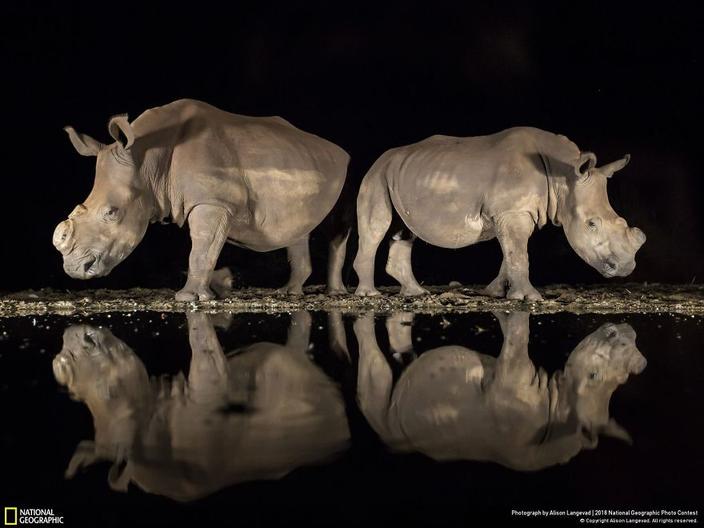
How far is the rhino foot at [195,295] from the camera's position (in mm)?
5793

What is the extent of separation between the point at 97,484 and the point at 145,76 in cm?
755

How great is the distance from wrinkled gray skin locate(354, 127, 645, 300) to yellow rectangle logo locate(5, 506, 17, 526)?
467 cm

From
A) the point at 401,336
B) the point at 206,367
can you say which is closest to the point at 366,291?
the point at 401,336

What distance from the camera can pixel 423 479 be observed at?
5.76ft

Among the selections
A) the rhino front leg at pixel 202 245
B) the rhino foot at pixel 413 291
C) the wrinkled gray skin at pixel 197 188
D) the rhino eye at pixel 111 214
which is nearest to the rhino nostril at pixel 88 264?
the wrinkled gray skin at pixel 197 188

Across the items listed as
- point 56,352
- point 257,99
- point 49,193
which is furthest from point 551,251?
point 56,352

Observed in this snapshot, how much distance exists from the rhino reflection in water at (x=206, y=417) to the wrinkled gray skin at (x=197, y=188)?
2478mm

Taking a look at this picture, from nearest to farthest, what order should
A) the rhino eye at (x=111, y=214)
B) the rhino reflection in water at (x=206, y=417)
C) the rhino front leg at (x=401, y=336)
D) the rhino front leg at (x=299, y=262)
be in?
the rhino reflection in water at (x=206, y=417) → the rhino front leg at (x=401, y=336) → the rhino eye at (x=111, y=214) → the rhino front leg at (x=299, y=262)

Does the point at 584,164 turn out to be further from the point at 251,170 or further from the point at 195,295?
the point at 195,295

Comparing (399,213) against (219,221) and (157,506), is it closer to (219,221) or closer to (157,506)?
(219,221)

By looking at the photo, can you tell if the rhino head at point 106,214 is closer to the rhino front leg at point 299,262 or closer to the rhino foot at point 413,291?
the rhino front leg at point 299,262

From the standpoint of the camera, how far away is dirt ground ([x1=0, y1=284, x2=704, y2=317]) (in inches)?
211

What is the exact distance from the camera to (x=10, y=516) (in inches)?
61.9

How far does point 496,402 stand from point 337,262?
4855 millimetres
